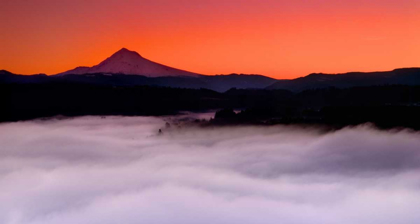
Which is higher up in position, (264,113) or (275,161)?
(264,113)

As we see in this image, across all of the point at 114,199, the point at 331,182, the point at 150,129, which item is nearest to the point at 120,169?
the point at 114,199

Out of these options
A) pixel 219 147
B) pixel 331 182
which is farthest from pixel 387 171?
pixel 219 147

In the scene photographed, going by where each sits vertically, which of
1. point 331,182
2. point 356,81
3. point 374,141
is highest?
point 356,81

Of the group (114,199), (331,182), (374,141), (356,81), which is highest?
(356,81)

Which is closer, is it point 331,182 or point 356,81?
point 331,182

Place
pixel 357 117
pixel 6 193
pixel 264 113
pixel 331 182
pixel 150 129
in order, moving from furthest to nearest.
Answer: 1. pixel 150 129
2. pixel 6 193
3. pixel 264 113
4. pixel 331 182
5. pixel 357 117

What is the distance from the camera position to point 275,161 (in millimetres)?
152750

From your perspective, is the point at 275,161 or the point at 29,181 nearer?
the point at 275,161

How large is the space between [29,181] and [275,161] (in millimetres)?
95958

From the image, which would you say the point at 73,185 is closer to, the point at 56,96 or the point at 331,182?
the point at 56,96

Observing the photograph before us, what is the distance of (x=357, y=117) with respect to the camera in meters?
107

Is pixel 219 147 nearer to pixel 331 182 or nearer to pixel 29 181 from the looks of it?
pixel 331 182

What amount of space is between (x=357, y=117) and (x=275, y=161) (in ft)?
166

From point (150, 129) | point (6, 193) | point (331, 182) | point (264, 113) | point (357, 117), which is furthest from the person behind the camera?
point (150, 129)
